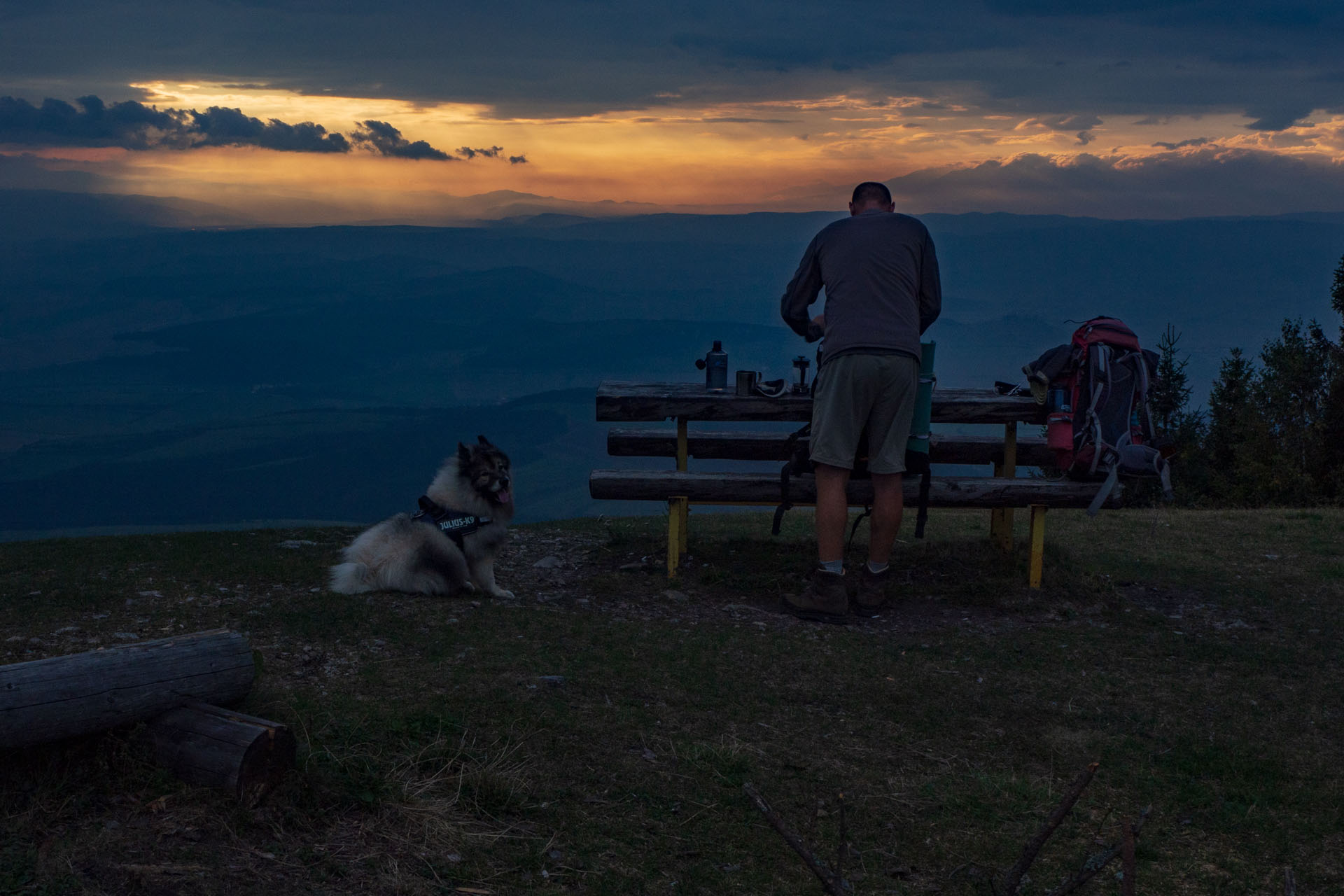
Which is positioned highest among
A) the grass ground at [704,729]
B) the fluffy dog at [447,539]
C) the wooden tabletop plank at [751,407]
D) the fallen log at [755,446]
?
the wooden tabletop plank at [751,407]

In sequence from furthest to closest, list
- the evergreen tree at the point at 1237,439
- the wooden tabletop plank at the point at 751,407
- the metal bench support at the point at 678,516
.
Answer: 1. the evergreen tree at the point at 1237,439
2. the metal bench support at the point at 678,516
3. the wooden tabletop plank at the point at 751,407

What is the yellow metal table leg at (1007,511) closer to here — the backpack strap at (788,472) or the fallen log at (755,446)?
the fallen log at (755,446)

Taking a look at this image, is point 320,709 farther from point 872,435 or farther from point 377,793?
point 872,435

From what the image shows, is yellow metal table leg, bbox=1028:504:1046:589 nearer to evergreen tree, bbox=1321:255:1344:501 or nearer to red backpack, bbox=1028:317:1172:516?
red backpack, bbox=1028:317:1172:516

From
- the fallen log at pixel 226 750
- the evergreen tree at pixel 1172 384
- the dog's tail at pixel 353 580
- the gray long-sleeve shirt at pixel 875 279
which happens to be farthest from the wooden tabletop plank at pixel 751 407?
the evergreen tree at pixel 1172 384

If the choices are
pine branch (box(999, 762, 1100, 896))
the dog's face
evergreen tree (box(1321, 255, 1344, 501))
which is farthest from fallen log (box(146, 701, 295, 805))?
evergreen tree (box(1321, 255, 1344, 501))

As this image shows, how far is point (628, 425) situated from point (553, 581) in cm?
161

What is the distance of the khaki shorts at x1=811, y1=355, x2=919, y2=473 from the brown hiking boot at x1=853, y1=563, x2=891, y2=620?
0.77 meters

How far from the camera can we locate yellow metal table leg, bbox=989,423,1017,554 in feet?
22.5

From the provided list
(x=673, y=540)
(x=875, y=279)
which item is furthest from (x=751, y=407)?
(x=875, y=279)

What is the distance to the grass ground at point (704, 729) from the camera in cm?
297

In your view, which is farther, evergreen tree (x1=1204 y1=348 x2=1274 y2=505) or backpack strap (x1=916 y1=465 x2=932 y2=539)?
evergreen tree (x1=1204 y1=348 x2=1274 y2=505)

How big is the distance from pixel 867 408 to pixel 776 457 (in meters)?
1.74

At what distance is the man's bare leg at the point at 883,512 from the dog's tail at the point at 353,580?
9.89 feet
